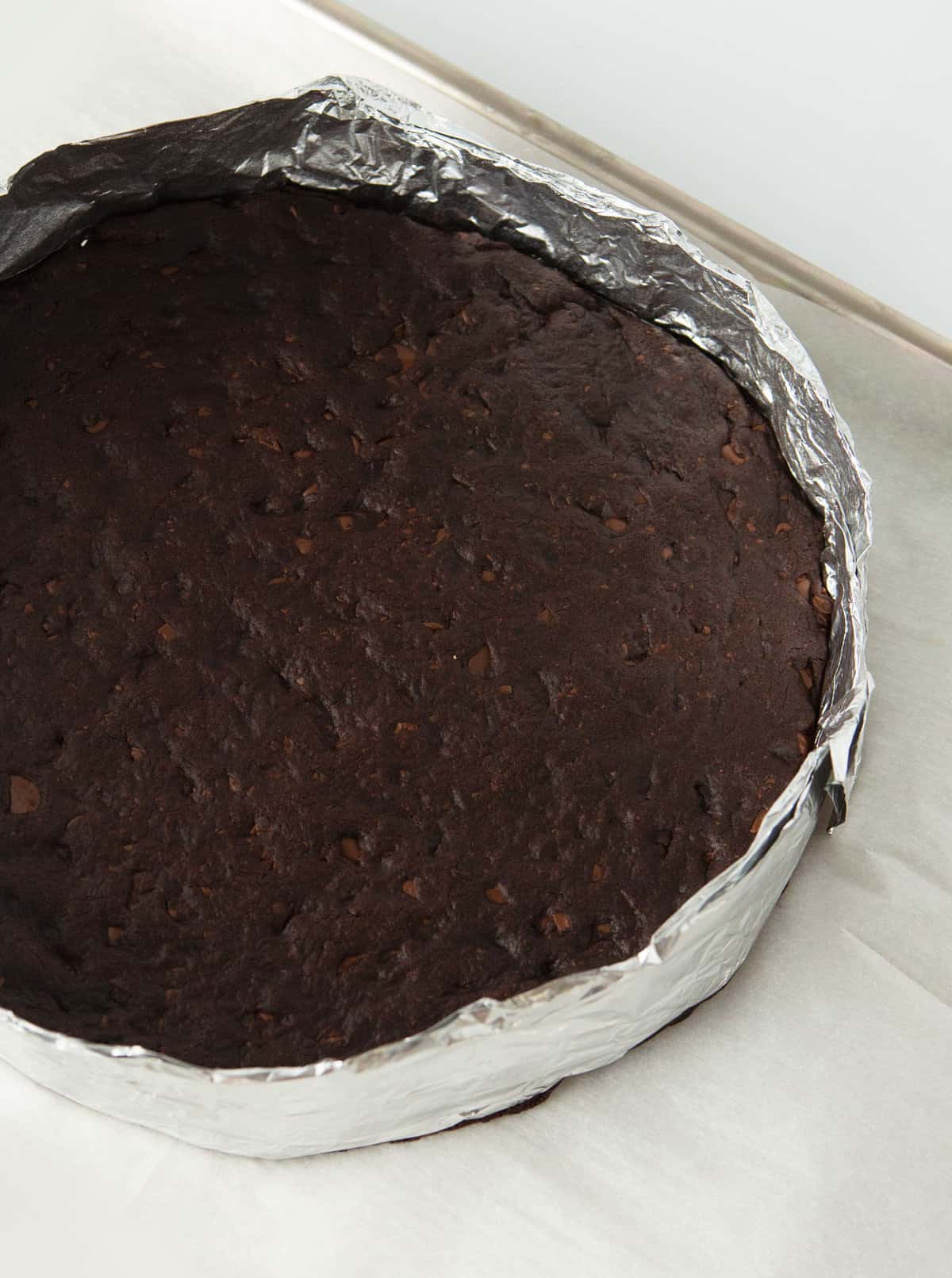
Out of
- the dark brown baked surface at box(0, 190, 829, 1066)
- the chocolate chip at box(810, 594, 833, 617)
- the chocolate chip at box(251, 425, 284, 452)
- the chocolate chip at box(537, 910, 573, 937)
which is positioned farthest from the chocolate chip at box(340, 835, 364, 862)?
the chocolate chip at box(810, 594, 833, 617)

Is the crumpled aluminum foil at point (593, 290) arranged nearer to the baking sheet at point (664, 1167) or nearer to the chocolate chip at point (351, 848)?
the baking sheet at point (664, 1167)

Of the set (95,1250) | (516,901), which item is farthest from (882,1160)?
(95,1250)

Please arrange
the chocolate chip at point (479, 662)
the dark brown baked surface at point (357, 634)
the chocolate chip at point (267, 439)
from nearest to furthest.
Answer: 1. the dark brown baked surface at point (357, 634)
2. the chocolate chip at point (479, 662)
3. the chocolate chip at point (267, 439)

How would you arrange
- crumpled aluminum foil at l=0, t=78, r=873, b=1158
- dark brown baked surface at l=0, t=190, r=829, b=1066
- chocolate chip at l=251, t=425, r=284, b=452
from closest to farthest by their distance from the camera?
crumpled aluminum foil at l=0, t=78, r=873, b=1158 < dark brown baked surface at l=0, t=190, r=829, b=1066 < chocolate chip at l=251, t=425, r=284, b=452

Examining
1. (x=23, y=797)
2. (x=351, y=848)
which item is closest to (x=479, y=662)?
(x=351, y=848)

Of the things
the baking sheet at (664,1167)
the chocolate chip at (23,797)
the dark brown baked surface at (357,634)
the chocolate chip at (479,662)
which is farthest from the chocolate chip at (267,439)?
the baking sheet at (664,1167)

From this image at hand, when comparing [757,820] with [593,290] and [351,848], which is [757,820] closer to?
[351,848]

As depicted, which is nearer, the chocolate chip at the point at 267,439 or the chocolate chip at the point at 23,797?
the chocolate chip at the point at 23,797

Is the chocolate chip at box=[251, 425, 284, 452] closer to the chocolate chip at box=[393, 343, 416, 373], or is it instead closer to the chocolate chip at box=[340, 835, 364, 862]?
the chocolate chip at box=[393, 343, 416, 373]
